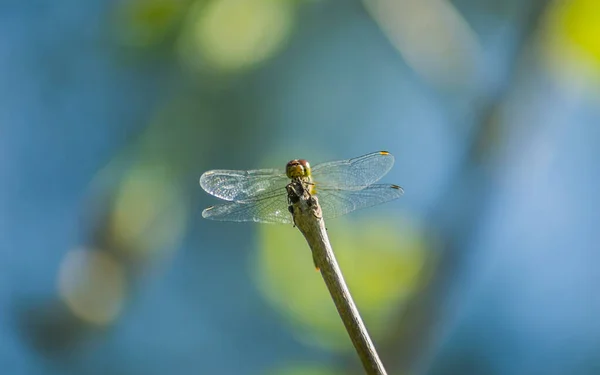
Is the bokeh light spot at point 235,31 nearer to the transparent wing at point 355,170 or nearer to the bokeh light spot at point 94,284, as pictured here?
the transparent wing at point 355,170

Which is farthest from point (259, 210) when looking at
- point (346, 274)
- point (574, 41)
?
point (574, 41)

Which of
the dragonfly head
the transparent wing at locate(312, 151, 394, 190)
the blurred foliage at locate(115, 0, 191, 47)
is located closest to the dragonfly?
the transparent wing at locate(312, 151, 394, 190)

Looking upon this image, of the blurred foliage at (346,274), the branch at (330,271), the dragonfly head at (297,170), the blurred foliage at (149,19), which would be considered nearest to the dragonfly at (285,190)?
the dragonfly head at (297,170)

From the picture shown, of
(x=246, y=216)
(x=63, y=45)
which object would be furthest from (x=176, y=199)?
(x=63, y=45)

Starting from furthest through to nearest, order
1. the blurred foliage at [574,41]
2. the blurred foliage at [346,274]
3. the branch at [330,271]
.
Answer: the blurred foliage at [346,274] < the blurred foliage at [574,41] < the branch at [330,271]

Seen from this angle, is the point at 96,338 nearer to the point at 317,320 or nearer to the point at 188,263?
the point at 317,320
